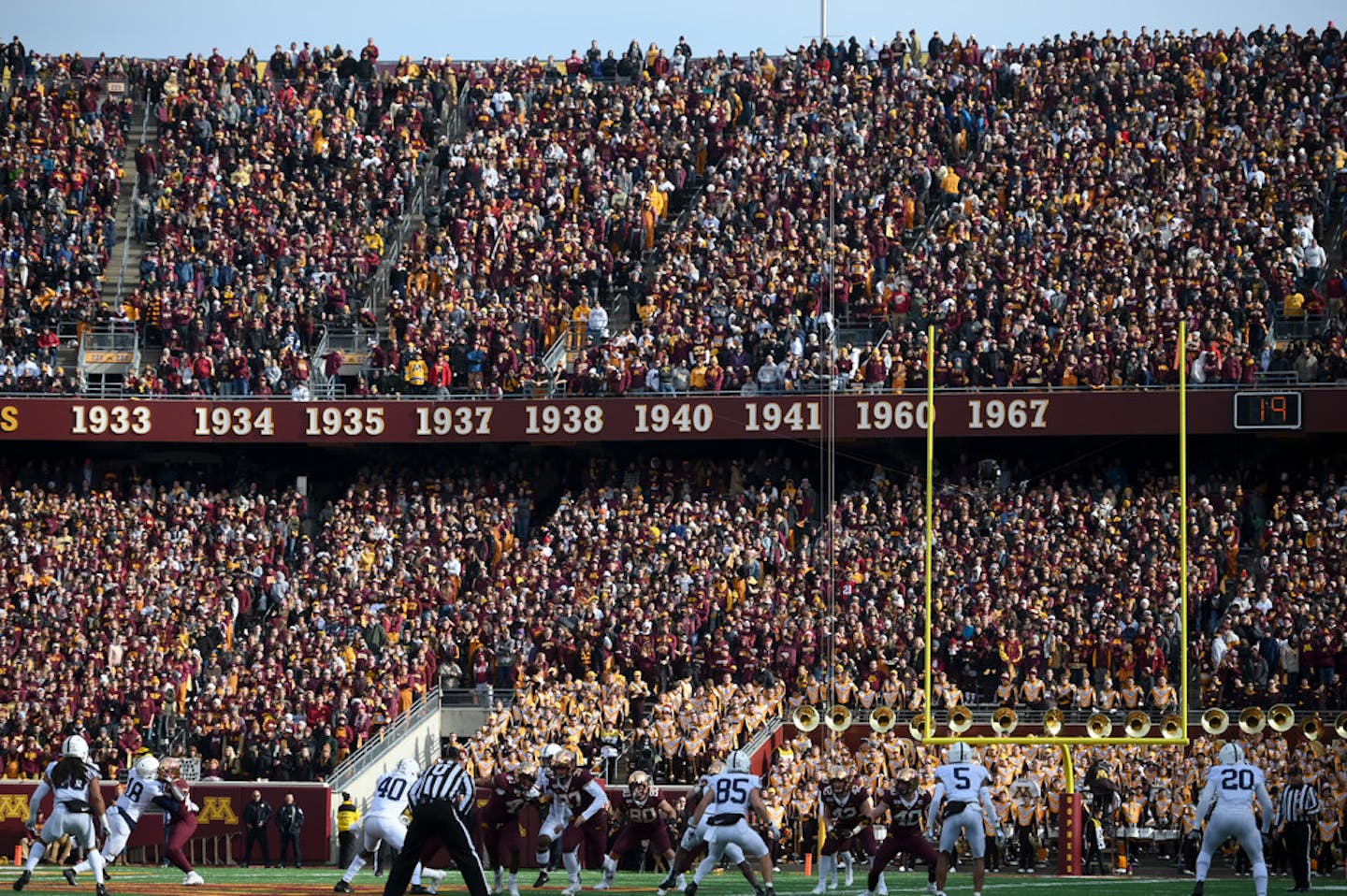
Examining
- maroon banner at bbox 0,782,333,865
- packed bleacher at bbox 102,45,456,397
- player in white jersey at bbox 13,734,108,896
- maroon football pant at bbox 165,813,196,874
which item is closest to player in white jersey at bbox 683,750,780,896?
maroon football pant at bbox 165,813,196,874

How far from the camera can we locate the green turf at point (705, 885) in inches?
818

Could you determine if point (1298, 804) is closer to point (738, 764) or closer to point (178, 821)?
point (738, 764)

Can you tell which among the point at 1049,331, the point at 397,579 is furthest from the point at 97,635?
the point at 1049,331

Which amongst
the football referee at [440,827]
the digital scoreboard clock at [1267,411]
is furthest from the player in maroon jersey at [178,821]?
the digital scoreboard clock at [1267,411]

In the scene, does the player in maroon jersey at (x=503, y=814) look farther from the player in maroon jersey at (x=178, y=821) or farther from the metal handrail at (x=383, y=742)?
the metal handrail at (x=383, y=742)

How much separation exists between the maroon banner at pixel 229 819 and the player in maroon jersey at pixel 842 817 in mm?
9512

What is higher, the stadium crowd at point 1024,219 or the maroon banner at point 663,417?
the stadium crowd at point 1024,219

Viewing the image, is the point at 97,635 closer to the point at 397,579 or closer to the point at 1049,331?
the point at 397,579

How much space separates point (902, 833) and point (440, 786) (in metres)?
4.68

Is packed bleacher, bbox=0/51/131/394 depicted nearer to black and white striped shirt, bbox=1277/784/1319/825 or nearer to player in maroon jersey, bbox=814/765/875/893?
player in maroon jersey, bbox=814/765/875/893

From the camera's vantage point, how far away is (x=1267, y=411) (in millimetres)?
33562

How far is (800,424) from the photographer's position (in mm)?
35438

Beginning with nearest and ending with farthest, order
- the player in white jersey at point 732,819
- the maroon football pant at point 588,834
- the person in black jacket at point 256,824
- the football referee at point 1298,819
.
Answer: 1. the player in white jersey at point 732,819
2. the maroon football pant at point 588,834
3. the football referee at point 1298,819
4. the person in black jacket at point 256,824

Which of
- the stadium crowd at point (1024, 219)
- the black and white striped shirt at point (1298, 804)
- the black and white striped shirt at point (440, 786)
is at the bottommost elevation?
the black and white striped shirt at point (1298, 804)
